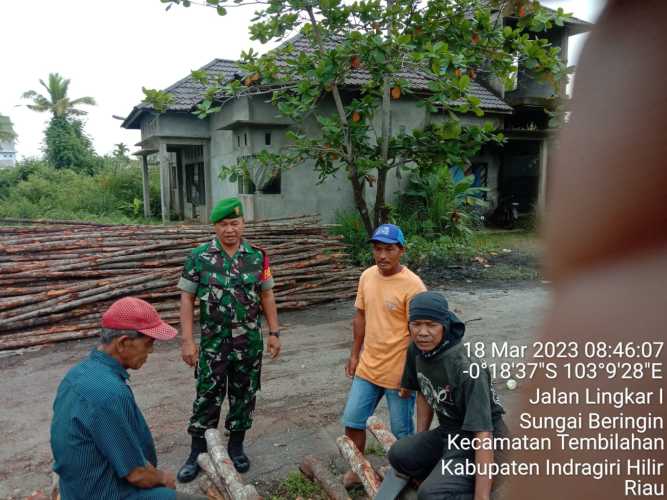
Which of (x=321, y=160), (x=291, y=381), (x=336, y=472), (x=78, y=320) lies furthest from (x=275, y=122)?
(x=336, y=472)

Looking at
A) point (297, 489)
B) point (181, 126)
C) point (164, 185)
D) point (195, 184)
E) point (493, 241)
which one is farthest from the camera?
point (195, 184)

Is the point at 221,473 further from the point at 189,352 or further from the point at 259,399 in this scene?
the point at 259,399

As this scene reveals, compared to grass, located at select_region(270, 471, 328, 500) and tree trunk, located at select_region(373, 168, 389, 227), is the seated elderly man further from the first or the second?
tree trunk, located at select_region(373, 168, 389, 227)

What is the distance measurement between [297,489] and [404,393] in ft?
3.13

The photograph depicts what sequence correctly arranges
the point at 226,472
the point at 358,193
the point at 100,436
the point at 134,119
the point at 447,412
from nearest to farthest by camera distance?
the point at 100,436
the point at 447,412
the point at 226,472
the point at 358,193
the point at 134,119

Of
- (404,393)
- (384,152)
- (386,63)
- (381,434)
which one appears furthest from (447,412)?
(384,152)

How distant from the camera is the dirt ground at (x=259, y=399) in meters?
3.87

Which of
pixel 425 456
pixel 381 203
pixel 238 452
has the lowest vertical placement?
pixel 238 452

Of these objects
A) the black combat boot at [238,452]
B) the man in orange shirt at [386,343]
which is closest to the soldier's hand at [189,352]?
the black combat boot at [238,452]

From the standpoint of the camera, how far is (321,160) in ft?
27.5

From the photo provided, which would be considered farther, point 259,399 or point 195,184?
point 195,184

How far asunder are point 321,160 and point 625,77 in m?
8.00

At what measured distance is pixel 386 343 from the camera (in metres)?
3.46

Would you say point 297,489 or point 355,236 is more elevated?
point 355,236
